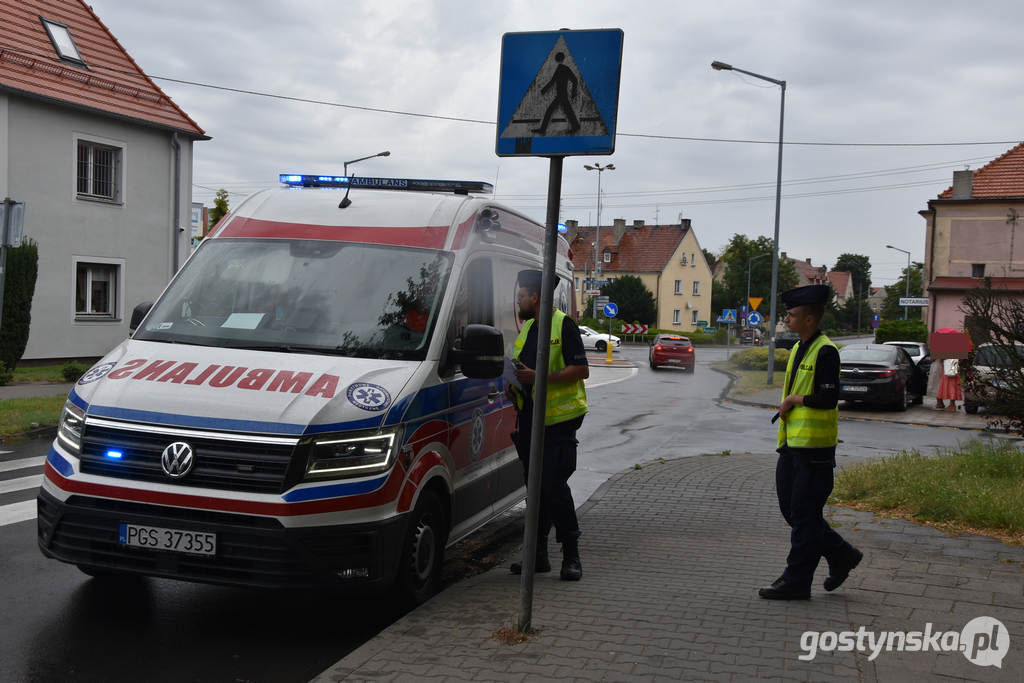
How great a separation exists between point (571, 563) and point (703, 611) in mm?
1018

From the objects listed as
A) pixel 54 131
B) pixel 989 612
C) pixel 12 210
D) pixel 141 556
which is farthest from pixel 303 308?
pixel 54 131

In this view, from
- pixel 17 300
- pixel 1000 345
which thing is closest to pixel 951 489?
pixel 1000 345

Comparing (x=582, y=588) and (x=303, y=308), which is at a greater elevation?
(x=303, y=308)

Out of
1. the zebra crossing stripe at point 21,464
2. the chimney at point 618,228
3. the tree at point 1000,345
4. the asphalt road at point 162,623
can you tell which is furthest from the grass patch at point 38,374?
the chimney at point 618,228

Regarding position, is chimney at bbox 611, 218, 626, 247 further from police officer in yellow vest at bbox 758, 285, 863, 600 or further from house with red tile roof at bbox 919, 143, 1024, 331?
police officer in yellow vest at bbox 758, 285, 863, 600

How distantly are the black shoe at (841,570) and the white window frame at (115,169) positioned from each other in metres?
22.0

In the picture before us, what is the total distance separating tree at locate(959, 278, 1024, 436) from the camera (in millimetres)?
8578

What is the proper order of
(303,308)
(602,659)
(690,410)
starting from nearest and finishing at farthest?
(602,659) → (303,308) → (690,410)

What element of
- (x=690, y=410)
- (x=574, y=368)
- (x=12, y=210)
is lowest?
(x=690, y=410)

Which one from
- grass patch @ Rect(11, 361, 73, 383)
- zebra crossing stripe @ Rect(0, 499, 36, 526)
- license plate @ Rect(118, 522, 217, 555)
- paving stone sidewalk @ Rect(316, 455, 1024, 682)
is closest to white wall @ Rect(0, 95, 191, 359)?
grass patch @ Rect(11, 361, 73, 383)

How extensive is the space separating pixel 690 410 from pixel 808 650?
1588 cm

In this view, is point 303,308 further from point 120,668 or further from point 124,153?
point 124,153

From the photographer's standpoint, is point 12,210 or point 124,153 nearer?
point 12,210

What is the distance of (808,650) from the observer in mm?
4531
